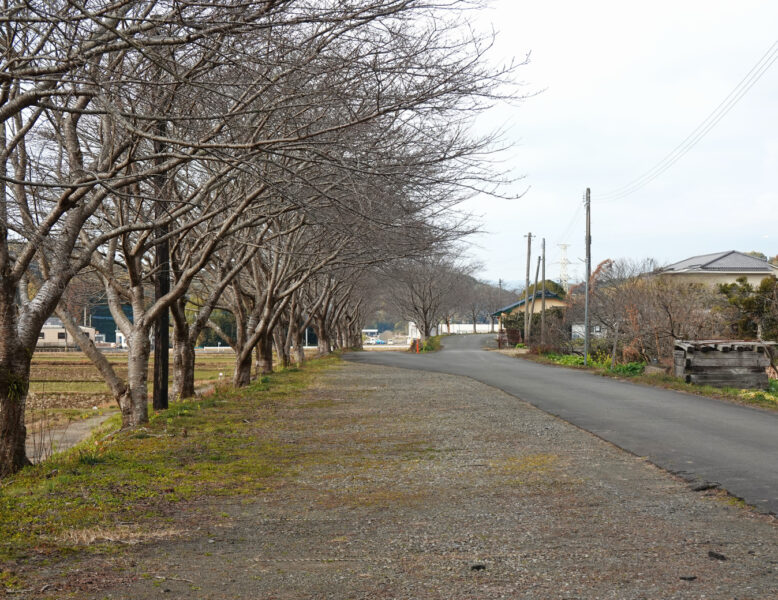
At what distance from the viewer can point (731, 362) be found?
19.6 meters

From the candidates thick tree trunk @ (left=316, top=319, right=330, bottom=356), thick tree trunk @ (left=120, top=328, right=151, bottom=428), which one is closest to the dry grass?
thick tree trunk @ (left=120, top=328, right=151, bottom=428)

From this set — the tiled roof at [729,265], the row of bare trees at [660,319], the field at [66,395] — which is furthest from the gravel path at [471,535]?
the tiled roof at [729,265]

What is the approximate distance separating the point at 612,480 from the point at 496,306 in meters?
123

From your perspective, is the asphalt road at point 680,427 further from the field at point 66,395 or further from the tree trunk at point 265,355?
the field at point 66,395

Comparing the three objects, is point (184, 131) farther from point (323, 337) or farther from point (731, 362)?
point (323, 337)

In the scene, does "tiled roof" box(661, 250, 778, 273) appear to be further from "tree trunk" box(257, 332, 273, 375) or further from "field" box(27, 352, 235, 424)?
"field" box(27, 352, 235, 424)

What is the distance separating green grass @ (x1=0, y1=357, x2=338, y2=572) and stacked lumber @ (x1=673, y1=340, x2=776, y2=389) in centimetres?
1138

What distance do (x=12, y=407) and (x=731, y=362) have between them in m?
16.5

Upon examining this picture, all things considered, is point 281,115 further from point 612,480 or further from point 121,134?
point 612,480

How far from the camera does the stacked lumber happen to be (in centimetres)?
1955

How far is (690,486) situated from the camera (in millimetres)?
7969

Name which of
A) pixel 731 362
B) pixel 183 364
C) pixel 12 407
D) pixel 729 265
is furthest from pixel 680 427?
pixel 729 265

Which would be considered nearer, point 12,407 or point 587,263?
point 12,407

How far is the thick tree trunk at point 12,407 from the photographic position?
8.94 meters
